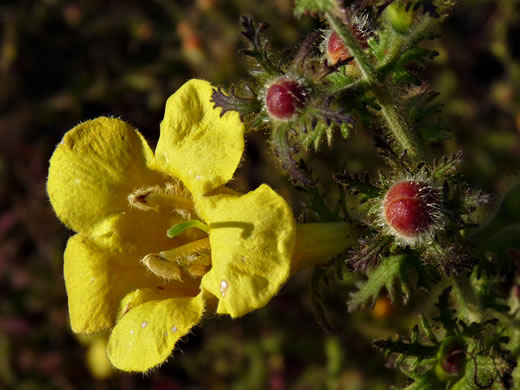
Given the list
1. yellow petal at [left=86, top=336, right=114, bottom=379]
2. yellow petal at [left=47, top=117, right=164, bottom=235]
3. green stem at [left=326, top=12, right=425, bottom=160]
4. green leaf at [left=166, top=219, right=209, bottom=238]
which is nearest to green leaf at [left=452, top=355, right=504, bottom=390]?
green stem at [left=326, top=12, right=425, bottom=160]

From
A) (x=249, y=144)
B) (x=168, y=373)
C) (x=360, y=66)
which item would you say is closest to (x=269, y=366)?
(x=168, y=373)

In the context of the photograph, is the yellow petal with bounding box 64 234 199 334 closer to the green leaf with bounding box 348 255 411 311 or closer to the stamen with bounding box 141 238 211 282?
the stamen with bounding box 141 238 211 282

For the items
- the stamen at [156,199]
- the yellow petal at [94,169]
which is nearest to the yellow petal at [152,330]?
the stamen at [156,199]

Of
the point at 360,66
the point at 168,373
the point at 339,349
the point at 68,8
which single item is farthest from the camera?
the point at 68,8

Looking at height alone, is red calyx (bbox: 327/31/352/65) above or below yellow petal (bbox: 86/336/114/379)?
above

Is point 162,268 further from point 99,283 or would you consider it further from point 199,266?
point 99,283

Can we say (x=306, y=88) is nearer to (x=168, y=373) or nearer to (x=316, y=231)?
(x=316, y=231)

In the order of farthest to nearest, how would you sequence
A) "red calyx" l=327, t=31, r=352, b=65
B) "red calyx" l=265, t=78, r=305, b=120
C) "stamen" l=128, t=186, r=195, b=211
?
1. "stamen" l=128, t=186, r=195, b=211
2. "red calyx" l=327, t=31, r=352, b=65
3. "red calyx" l=265, t=78, r=305, b=120

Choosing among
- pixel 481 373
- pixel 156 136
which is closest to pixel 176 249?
pixel 481 373
